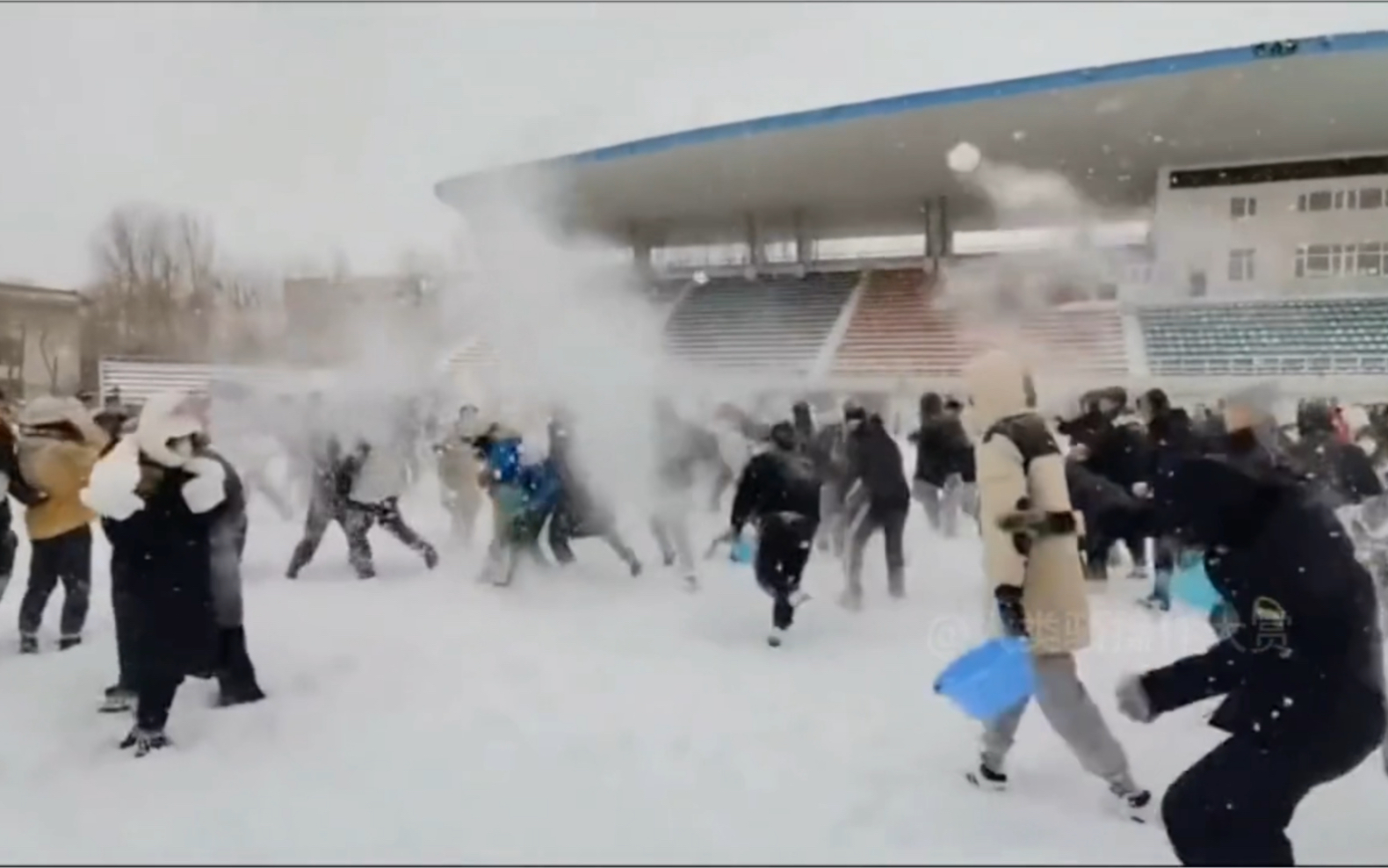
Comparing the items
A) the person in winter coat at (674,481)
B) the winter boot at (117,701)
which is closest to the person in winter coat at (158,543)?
the winter boot at (117,701)

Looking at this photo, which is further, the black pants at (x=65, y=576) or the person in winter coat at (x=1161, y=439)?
the black pants at (x=65, y=576)

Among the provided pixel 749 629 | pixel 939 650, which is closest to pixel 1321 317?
pixel 939 650

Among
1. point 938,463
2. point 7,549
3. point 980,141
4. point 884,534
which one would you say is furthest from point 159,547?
point 980,141

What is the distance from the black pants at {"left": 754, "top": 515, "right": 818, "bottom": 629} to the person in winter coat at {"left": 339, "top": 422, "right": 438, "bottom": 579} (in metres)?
1.98

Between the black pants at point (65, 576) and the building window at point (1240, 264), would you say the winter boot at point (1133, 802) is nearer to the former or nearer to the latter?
the building window at point (1240, 264)

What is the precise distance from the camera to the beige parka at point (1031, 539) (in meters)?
2.59

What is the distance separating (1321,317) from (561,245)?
3546mm

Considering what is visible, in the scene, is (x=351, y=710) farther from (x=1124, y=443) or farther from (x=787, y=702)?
(x=1124, y=443)

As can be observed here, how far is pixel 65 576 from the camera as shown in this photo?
4031 millimetres

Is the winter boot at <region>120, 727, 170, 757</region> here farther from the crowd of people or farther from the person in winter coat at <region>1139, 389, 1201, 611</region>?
the person in winter coat at <region>1139, 389, 1201, 611</region>

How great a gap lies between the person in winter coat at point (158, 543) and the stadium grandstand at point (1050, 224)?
1466mm

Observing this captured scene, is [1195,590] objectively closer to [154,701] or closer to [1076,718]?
[1076,718]

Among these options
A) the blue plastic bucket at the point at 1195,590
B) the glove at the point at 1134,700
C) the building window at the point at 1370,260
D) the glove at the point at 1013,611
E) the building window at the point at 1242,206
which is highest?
the building window at the point at 1242,206

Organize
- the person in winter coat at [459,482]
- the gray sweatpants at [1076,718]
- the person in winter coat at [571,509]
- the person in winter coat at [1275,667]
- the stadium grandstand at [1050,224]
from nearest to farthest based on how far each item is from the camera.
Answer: the person in winter coat at [1275,667] → the gray sweatpants at [1076,718] → the stadium grandstand at [1050,224] → the person in winter coat at [571,509] → the person in winter coat at [459,482]
